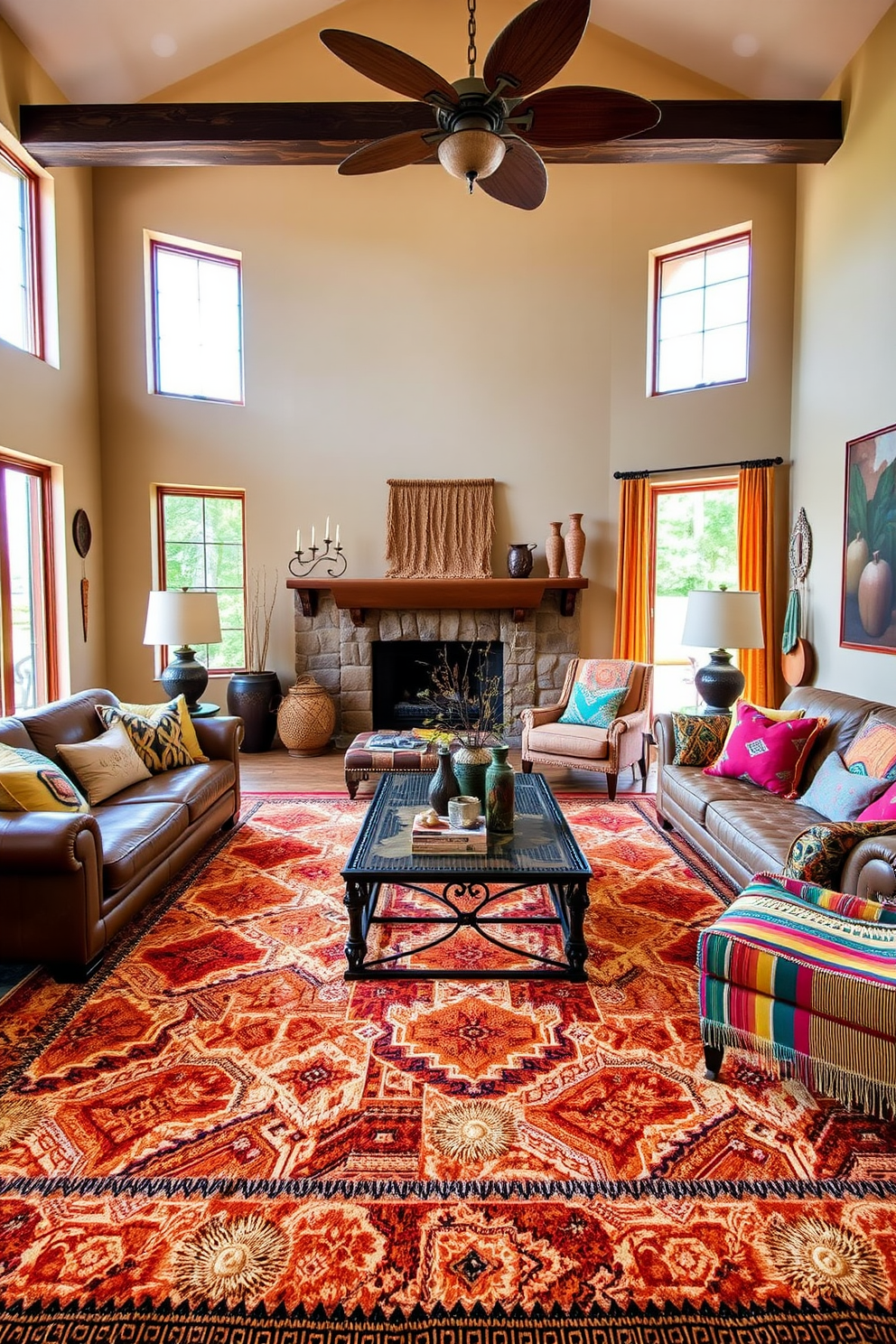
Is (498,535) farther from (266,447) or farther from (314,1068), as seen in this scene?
(314,1068)

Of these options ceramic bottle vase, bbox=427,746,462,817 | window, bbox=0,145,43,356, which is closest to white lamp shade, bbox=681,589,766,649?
ceramic bottle vase, bbox=427,746,462,817

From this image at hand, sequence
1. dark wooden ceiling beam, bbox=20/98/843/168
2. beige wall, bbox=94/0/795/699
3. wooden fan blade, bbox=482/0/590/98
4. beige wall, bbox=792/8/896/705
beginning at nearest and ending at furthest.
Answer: wooden fan blade, bbox=482/0/590/98 → beige wall, bbox=792/8/896/705 → dark wooden ceiling beam, bbox=20/98/843/168 → beige wall, bbox=94/0/795/699

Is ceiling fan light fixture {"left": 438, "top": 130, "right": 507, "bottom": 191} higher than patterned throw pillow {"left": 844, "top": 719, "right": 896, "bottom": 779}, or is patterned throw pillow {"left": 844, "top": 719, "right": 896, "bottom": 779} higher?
ceiling fan light fixture {"left": 438, "top": 130, "right": 507, "bottom": 191}

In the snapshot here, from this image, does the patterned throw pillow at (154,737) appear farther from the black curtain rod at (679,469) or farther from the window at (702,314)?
the window at (702,314)

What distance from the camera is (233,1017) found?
2412 mm

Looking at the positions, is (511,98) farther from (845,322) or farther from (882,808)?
(845,322)

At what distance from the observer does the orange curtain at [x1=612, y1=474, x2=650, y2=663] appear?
6250 millimetres

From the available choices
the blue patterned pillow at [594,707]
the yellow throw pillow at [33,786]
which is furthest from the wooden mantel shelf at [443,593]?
the yellow throw pillow at [33,786]

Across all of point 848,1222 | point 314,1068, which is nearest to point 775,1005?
point 848,1222

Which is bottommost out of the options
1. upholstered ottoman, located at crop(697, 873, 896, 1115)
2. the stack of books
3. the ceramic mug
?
upholstered ottoman, located at crop(697, 873, 896, 1115)

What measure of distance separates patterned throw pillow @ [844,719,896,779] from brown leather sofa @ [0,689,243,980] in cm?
294

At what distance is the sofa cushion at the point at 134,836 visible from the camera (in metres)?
2.79

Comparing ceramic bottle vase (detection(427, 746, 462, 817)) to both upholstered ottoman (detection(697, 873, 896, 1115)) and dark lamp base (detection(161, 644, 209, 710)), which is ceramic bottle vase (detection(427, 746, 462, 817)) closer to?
upholstered ottoman (detection(697, 873, 896, 1115))

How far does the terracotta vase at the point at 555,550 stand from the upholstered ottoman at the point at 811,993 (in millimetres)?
4390
